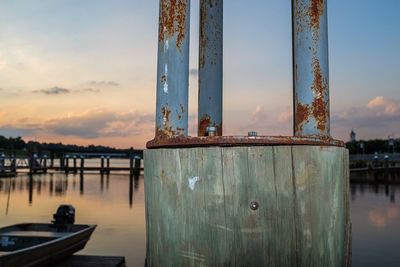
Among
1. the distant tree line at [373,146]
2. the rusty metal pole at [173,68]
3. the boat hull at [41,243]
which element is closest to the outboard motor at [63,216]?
the boat hull at [41,243]

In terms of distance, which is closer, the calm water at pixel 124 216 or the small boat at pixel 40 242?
the small boat at pixel 40 242

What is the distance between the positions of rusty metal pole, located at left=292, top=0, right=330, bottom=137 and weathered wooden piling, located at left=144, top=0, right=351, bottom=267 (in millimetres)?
860

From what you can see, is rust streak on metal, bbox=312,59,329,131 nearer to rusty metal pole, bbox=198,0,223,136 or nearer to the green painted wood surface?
the green painted wood surface

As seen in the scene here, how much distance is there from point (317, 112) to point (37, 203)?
39.1 m

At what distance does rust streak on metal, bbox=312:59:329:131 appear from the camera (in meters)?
3.83

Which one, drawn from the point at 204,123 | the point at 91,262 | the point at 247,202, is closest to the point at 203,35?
the point at 204,123

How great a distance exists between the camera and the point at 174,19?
3598 millimetres

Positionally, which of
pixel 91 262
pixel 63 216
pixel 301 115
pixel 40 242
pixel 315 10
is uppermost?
pixel 315 10

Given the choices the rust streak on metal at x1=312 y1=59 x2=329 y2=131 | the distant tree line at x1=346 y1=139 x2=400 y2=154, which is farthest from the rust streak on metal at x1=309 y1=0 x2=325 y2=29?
the distant tree line at x1=346 y1=139 x2=400 y2=154

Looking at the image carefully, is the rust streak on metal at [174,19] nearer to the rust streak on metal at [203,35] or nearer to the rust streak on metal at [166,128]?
the rust streak on metal at [166,128]

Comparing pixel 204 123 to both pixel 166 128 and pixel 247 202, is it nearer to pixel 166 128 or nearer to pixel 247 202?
pixel 166 128

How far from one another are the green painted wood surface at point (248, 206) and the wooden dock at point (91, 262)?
10429 millimetres

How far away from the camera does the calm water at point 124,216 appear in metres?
21.5

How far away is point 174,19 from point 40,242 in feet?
35.1
